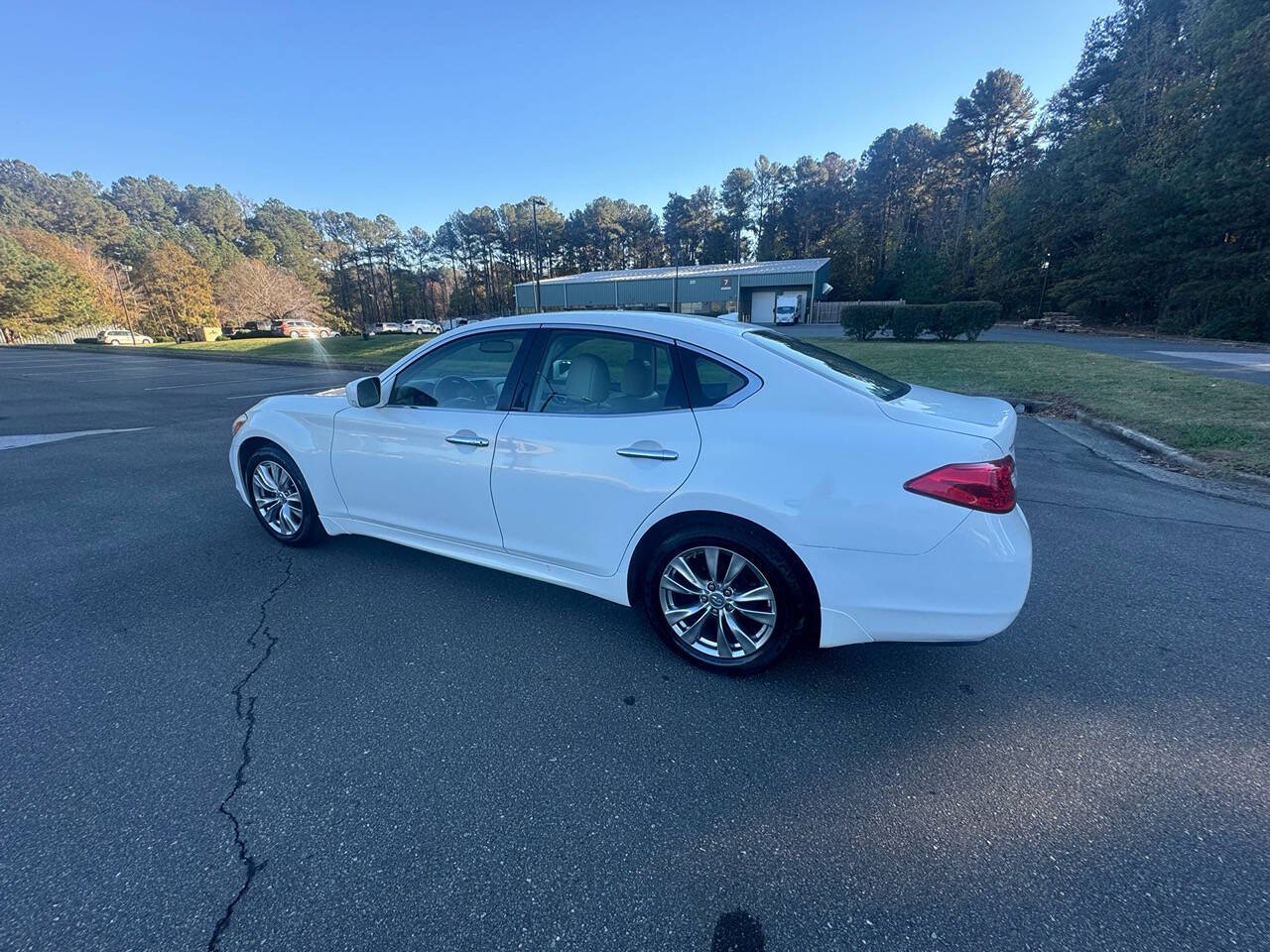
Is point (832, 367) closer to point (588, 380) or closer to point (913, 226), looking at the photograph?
point (588, 380)

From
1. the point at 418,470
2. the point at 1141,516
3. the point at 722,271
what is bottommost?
the point at 1141,516

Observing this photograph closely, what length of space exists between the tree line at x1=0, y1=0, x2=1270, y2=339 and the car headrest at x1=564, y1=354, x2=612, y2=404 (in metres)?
32.7

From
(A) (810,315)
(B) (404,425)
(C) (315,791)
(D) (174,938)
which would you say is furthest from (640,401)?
(A) (810,315)

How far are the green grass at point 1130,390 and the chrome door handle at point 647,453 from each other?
6.22 metres

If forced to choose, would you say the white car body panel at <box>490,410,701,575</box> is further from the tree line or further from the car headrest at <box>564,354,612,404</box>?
the tree line

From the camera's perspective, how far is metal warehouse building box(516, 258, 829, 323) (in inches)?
1629

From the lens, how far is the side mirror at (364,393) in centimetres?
321

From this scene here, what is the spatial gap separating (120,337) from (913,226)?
241ft

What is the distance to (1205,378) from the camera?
10047 millimetres

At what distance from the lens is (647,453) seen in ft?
8.00

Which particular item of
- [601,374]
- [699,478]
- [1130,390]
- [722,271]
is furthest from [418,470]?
[722,271]

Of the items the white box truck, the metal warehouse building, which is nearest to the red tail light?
the white box truck

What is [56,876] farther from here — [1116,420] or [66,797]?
[1116,420]

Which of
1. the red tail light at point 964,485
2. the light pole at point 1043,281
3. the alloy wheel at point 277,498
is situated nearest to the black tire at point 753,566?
the red tail light at point 964,485
